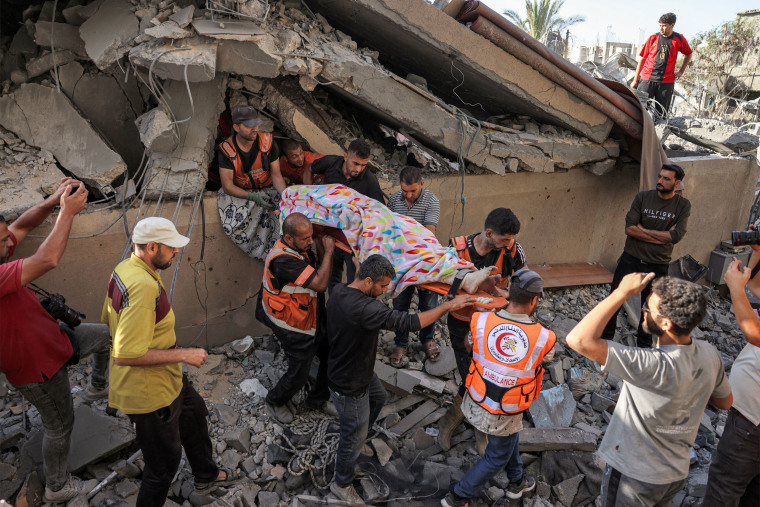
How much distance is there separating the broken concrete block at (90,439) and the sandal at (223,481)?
0.65 meters

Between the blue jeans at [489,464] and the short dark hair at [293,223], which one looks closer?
the blue jeans at [489,464]

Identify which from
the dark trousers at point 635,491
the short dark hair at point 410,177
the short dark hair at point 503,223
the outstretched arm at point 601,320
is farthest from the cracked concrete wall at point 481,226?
the dark trousers at point 635,491

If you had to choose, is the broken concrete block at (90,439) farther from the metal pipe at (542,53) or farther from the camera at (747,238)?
the metal pipe at (542,53)

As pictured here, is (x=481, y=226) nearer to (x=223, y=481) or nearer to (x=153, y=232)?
(x=223, y=481)

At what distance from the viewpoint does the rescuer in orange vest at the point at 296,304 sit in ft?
12.1

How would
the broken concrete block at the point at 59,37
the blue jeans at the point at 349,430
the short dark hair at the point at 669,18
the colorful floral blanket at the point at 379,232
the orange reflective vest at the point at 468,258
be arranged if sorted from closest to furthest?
the blue jeans at the point at 349,430 < the colorful floral blanket at the point at 379,232 < the orange reflective vest at the point at 468,258 < the broken concrete block at the point at 59,37 < the short dark hair at the point at 669,18

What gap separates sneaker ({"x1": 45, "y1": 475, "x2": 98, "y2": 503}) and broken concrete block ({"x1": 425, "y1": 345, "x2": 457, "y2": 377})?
279cm

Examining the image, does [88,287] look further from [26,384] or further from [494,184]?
[494,184]

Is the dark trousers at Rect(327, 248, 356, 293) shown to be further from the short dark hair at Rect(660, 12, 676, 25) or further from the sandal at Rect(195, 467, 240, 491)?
the short dark hair at Rect(660, 12, 676, 25)

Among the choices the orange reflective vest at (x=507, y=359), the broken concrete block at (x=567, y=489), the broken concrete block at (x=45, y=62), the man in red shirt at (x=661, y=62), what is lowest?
the broken concrete block at (x=567, y=489)

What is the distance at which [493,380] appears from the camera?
3.12 m

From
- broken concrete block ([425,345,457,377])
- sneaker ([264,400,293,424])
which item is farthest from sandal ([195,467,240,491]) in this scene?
broken concrete block ([425,345,457,377])

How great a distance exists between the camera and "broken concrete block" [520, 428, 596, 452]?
13.1 feet

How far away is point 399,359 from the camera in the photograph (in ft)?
16.0
